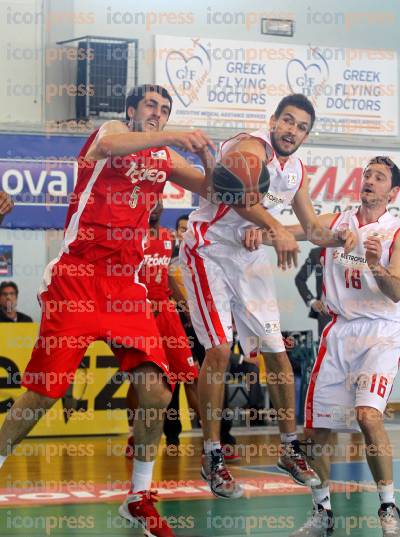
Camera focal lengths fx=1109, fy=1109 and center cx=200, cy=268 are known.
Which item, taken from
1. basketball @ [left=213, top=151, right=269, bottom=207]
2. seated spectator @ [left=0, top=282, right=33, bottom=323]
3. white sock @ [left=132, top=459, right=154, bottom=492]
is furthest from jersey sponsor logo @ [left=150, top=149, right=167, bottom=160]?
seated spectator @ [left=0, top=282, right=33, bottom=323]

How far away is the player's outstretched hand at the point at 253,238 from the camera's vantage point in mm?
6543

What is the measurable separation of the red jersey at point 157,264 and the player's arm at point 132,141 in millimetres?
3341

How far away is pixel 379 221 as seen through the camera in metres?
6.54

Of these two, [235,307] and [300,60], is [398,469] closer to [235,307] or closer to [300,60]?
[235,307]

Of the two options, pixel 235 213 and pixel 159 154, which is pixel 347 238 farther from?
pixel 159 154

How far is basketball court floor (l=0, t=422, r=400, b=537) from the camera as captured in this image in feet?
21.0

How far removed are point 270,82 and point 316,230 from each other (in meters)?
9.16

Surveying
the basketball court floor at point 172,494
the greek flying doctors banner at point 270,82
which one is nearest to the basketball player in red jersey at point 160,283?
the basketball court floor at point 172,494

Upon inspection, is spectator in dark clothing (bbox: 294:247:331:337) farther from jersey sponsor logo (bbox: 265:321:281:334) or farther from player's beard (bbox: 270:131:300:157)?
player's beard (bbox: 270:131:300:157)

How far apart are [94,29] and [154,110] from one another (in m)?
8.91

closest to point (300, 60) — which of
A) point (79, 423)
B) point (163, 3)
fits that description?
point (163, 3)

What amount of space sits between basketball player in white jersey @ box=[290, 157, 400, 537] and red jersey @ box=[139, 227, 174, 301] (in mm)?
2766

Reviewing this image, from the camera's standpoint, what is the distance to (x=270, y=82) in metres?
15.4

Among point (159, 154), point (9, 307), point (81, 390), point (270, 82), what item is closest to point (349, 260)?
point (159, 154)
